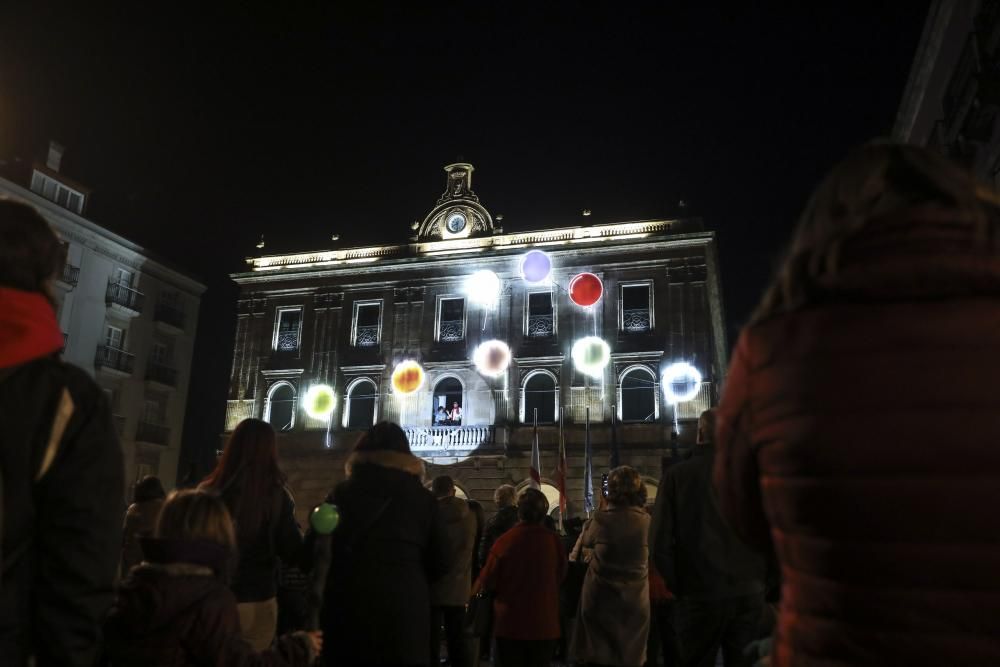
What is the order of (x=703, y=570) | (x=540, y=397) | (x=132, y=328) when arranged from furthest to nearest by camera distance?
(x=132, y=328)
(x=540, y=397)
(x=703, y=570)

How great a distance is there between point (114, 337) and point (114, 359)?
1.21 metres

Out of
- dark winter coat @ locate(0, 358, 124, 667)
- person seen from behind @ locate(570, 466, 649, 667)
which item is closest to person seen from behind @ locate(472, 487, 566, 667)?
person seen from behind @ locate(570, 466, 649, 667)

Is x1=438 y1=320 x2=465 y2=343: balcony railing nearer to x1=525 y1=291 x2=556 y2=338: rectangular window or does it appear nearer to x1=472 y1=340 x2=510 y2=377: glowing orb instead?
x1=472 y1=340 x2=510 y2=377: glowing orb

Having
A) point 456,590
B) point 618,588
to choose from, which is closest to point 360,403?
point 456,590

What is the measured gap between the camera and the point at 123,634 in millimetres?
3090

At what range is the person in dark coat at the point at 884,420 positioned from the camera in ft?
4.65

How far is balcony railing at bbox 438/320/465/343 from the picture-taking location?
28109 millimetres

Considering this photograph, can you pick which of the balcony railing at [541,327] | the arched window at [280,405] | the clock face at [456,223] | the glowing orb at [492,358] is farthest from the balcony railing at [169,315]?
the balcony railing at [541,327]

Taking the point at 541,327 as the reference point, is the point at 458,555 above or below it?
below

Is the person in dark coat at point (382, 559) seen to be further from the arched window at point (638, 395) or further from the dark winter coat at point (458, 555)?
the arched window at point (638, 395)

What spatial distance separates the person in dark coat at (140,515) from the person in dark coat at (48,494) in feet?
13.4

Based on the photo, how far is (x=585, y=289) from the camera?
25094 millimetres

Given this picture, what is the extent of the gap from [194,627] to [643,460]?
73.4ft

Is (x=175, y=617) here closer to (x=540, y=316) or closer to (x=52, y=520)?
(x=52, y=520)
